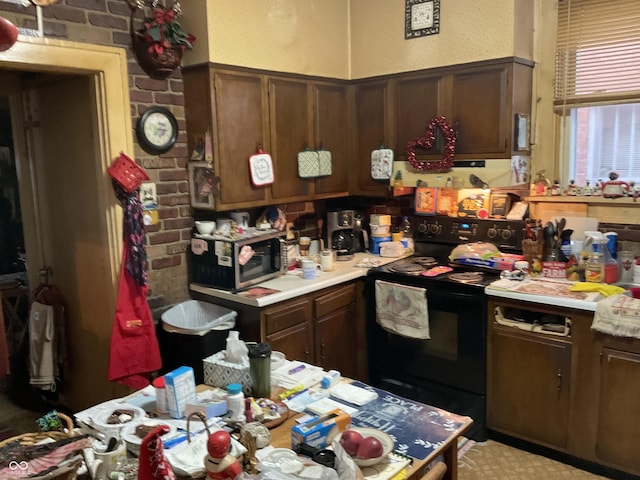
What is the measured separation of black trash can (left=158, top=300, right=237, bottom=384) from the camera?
9.90 feet

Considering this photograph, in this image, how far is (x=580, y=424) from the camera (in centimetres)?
299

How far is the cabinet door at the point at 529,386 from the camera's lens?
3035 millimetres

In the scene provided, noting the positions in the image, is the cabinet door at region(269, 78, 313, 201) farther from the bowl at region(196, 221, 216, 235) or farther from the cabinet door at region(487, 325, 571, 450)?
the cabinet door at region(487, 325, 571, 450)

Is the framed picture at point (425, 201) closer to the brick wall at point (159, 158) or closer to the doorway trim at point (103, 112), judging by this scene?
the brick wall at point (159, 158)

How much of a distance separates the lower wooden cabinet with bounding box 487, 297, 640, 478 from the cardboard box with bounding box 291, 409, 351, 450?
170cm

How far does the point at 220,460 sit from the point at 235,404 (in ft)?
1.35

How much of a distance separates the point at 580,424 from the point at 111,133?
2.88 meters

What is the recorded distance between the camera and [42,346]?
141 inches

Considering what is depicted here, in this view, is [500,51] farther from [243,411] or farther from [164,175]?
[243,411]

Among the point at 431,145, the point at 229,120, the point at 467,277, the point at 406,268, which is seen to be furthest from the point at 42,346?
the point at 431,145

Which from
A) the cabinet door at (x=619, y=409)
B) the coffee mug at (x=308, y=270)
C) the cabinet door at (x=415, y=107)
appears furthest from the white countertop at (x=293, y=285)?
the cabinet door at (x=619, y=409)

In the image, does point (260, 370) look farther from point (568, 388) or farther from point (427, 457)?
point (568, 388)

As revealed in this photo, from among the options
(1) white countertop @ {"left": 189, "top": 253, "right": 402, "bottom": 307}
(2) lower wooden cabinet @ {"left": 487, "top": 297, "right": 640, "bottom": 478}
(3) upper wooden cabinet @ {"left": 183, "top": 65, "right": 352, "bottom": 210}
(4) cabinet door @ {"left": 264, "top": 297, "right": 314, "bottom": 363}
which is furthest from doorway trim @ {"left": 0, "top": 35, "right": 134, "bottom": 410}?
(2) lower wooden cabinet @ {"left": 487, "top": 297, "right": 640, "bottom": 478}

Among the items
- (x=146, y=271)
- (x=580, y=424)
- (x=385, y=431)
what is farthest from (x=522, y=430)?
(x=146, y=271)
